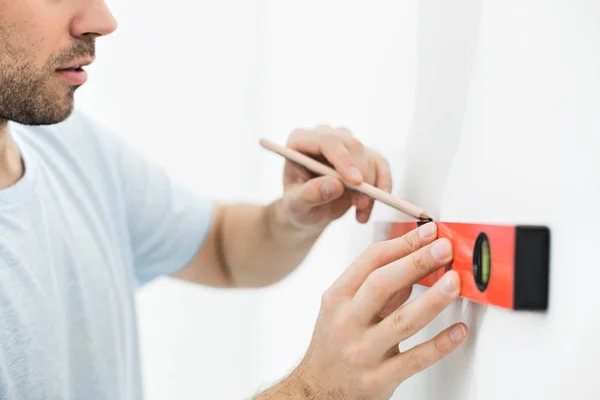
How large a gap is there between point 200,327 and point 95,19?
78cm

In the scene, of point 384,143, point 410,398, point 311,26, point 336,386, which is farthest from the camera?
point 311,26

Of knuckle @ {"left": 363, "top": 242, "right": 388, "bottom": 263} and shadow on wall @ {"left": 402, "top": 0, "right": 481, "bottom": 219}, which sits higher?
shadow on wall @ {"left": 402, "top": 0, "right": 481, "bottom": 219}

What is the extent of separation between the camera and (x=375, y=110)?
2.53ft

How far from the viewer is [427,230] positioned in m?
0.48

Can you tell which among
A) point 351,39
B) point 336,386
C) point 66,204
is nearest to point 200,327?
point 66,204

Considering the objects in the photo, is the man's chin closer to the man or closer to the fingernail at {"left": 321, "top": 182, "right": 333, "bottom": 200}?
the man

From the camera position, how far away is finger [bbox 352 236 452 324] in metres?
0.45

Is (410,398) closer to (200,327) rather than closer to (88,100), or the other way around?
(200,327)

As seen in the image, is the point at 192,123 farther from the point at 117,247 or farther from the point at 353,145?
the point at 353,145

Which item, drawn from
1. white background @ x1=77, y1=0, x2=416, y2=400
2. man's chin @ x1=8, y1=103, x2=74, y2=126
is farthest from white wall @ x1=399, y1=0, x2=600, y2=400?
white background @ x1=77, y1=0, x2=416, y2=400

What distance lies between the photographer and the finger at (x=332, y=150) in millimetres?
641

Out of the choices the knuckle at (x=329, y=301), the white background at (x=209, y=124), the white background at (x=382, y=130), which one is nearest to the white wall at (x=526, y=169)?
the white background at (x=382, y=130)

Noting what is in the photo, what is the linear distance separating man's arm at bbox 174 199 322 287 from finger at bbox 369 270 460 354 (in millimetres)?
332

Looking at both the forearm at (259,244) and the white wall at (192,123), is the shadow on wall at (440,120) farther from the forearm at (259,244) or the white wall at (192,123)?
the white wall at (192,123)
